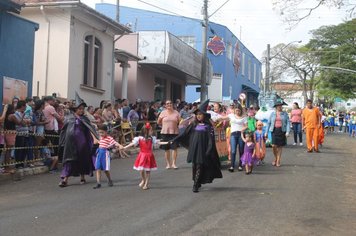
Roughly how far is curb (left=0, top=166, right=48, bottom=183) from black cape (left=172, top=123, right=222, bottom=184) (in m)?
4.13

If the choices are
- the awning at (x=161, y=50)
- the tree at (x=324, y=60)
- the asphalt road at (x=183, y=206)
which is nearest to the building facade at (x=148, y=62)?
the awning at (x=161, y=50)

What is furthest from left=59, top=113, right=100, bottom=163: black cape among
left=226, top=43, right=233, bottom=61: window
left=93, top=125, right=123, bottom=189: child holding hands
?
left=226, top=43, right=233, bottom=61: window

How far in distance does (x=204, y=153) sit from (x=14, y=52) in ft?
28.5

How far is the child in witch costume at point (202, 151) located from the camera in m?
10.3

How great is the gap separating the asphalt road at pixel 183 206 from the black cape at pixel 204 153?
0.34 meters

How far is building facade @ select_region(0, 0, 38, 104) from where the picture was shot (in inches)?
616

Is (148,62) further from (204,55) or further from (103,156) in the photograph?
(103,156)

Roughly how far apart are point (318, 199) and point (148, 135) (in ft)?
12.0

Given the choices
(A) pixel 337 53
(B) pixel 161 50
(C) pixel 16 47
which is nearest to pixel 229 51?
(A) pixel 337 53

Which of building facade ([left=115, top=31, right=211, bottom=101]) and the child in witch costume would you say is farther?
building facade ([left=115, top=31, right=211, bottom=101])

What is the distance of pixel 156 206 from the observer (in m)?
8.70

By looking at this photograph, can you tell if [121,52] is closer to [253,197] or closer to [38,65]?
[38,65]

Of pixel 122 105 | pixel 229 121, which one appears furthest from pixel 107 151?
pixel 122 105

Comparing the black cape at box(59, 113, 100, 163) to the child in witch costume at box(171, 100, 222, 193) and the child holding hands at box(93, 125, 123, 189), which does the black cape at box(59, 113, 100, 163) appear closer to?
the child holding hands at box(93, 125, 123, 189)
